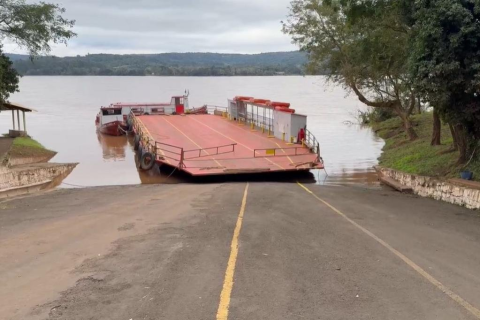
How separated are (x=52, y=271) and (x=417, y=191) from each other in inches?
550

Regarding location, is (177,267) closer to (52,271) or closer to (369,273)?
(52,271)

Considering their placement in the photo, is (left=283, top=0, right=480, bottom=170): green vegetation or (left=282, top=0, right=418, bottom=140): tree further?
(left=282, top=0, right=418, bottom=140): tree

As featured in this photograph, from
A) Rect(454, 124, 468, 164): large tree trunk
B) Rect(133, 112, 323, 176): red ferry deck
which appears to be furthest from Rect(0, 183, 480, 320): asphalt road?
Rect(133, 112, 323, 176): red ferry deck

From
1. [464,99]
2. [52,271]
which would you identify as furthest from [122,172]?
[52,271]

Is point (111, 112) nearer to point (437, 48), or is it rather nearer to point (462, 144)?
point (462, 144)

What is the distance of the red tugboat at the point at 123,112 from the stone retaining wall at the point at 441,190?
3468cm

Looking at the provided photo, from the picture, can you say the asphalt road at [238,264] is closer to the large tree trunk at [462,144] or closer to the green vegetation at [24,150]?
the large tree trunk at [462,144]

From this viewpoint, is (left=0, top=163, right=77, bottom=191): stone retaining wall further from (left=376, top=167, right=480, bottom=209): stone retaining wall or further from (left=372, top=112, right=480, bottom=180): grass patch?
(left=372, top=112, right=480, bottom=180): grass patch

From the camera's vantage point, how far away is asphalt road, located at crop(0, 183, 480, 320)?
5.00 metres

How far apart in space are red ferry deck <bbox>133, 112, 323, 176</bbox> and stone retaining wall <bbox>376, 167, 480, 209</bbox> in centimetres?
487

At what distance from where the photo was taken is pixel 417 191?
54.8 feet

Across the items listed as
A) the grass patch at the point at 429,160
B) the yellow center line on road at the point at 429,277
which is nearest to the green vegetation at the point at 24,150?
the grass patch at the point at 429,160

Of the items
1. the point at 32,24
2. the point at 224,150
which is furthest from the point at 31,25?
the point at 224,150

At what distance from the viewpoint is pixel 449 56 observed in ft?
41.0
